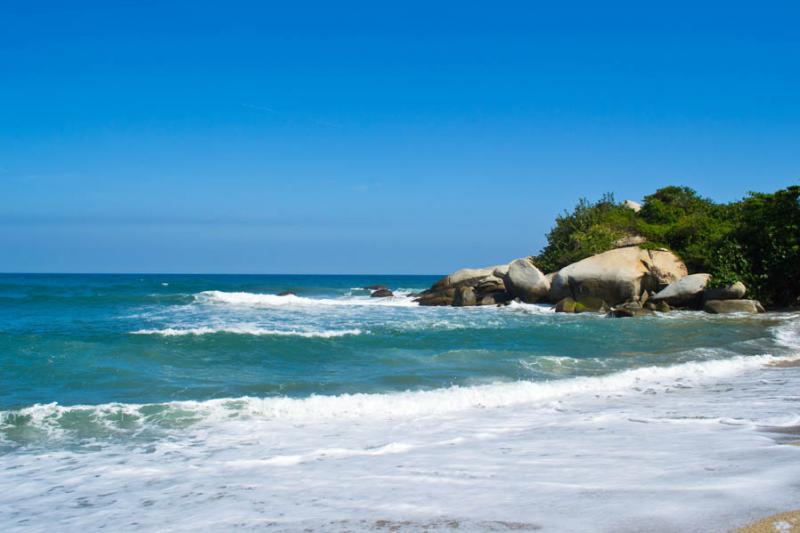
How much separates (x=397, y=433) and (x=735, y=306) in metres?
20.7

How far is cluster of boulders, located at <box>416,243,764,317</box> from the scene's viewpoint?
25.5 m

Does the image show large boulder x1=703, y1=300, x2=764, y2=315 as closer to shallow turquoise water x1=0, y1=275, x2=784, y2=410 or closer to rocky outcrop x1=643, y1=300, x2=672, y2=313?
rocky outcrop x1=643, y1=300, x2=672, y2=313

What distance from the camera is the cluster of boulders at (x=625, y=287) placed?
2551cm

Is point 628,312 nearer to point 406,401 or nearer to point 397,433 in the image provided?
point 406,401

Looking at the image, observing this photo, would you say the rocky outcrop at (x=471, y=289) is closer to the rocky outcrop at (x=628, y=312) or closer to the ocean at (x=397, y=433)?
the rocky outcrop at (x=628, y=312)

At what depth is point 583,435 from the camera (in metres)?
7.51

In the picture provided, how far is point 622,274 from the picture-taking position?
2736 cm

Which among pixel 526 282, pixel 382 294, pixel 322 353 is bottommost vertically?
pixel 322 353

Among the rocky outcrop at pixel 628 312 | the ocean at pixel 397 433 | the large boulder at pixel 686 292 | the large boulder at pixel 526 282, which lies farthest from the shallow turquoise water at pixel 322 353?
the large boulder at pixel 526 282

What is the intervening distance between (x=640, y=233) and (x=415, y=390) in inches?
1007

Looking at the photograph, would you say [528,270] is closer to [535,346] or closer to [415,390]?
[535,346]

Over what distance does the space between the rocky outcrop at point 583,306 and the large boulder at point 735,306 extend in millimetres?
4188

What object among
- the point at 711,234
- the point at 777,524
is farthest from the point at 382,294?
the point at 777,524

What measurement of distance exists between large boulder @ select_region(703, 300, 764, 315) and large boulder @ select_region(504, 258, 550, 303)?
312 inches
